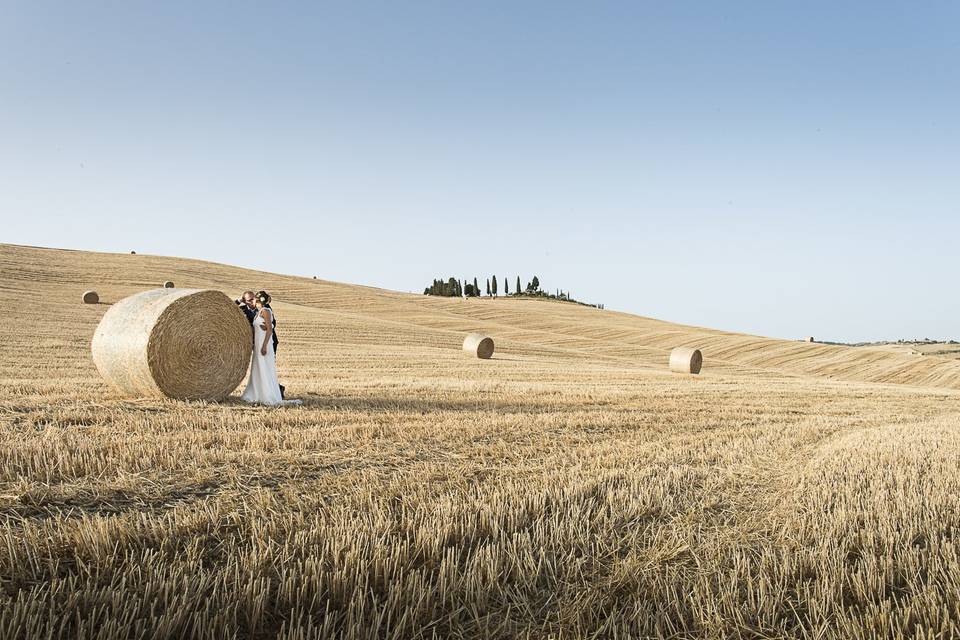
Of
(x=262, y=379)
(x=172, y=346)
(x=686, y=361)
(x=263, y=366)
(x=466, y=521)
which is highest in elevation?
(x=172, y=346)

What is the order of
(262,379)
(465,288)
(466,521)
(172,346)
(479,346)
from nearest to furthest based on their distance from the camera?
(466,521) < (172,346) < (262,379) < (479,346) < (465,288)

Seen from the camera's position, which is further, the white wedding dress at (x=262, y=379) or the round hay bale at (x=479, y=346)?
the round hay bale at (x=479, y=346)

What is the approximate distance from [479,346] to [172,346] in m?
17.4

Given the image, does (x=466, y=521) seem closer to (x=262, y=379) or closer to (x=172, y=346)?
(x=262, y=379)

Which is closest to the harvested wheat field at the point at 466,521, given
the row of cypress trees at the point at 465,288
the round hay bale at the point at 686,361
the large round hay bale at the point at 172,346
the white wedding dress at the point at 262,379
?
the large round hay bale at the point at 172,346

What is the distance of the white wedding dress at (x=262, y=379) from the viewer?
11.3 meters

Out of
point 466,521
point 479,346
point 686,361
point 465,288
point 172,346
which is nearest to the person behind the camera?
point 466,521

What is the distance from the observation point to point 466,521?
4141 millimetres

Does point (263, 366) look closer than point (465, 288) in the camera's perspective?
Yes

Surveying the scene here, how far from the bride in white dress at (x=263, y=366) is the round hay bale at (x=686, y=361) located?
19.0 m

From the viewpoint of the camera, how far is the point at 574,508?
4445mm

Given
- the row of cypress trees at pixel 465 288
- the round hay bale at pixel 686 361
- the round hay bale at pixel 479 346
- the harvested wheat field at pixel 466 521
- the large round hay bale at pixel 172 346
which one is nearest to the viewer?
the harvested wheat field at pixel 466 521

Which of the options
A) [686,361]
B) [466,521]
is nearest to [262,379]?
[466,521]

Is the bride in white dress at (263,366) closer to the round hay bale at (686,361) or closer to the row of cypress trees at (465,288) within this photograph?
the round hay bale at (686,361)
